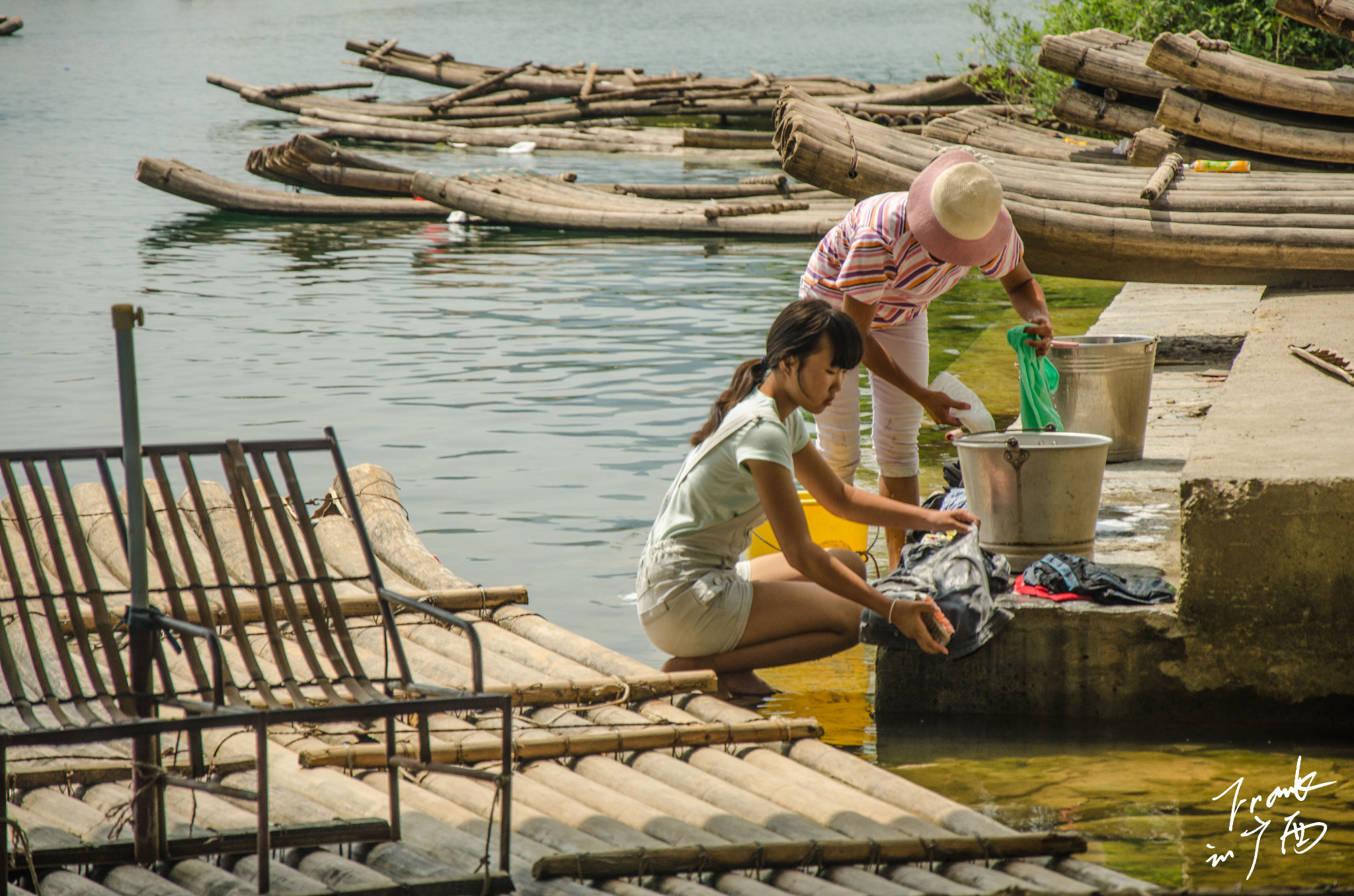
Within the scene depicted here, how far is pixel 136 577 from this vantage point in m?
3.15

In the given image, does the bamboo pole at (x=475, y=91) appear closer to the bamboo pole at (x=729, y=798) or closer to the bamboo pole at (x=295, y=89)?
the bamboo pole at (x=295, y=89)

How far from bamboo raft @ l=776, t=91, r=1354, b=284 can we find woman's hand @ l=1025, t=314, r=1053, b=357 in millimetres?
3418

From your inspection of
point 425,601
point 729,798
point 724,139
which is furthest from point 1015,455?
point 724,139

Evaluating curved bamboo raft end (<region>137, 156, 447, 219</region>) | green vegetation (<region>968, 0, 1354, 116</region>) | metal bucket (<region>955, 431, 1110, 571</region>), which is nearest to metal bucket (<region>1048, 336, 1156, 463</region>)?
metal bucket (<region>955, 431, 1110, 571</region>)

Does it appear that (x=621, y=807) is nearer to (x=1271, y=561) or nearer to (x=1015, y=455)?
(x=1015, y=455)

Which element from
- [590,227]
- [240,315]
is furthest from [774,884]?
[590,227]

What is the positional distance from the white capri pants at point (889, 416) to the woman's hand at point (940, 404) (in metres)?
0.14

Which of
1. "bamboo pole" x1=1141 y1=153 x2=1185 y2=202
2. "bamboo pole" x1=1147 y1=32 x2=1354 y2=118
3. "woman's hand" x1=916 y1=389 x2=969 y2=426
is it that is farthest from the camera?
"bamboo pole" x1=1147 y1=32 x2=1354 y2=118

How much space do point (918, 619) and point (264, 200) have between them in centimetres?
1818

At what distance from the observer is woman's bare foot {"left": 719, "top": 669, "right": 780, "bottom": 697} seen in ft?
16.1

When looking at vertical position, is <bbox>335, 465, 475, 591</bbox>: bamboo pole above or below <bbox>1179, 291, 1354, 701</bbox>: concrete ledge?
below

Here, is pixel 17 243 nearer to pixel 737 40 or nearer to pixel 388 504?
pixel 388 504

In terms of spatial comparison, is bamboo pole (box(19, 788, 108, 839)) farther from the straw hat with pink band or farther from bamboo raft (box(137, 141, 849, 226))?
bamboo raft (box(137, 141, 849, 226))

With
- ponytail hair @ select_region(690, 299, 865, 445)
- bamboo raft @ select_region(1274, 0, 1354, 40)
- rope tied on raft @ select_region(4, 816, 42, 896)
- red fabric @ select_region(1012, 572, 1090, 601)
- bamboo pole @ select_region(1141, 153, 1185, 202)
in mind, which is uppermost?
bamboo raft @ select_region(1274, 0, 1354, 40)
